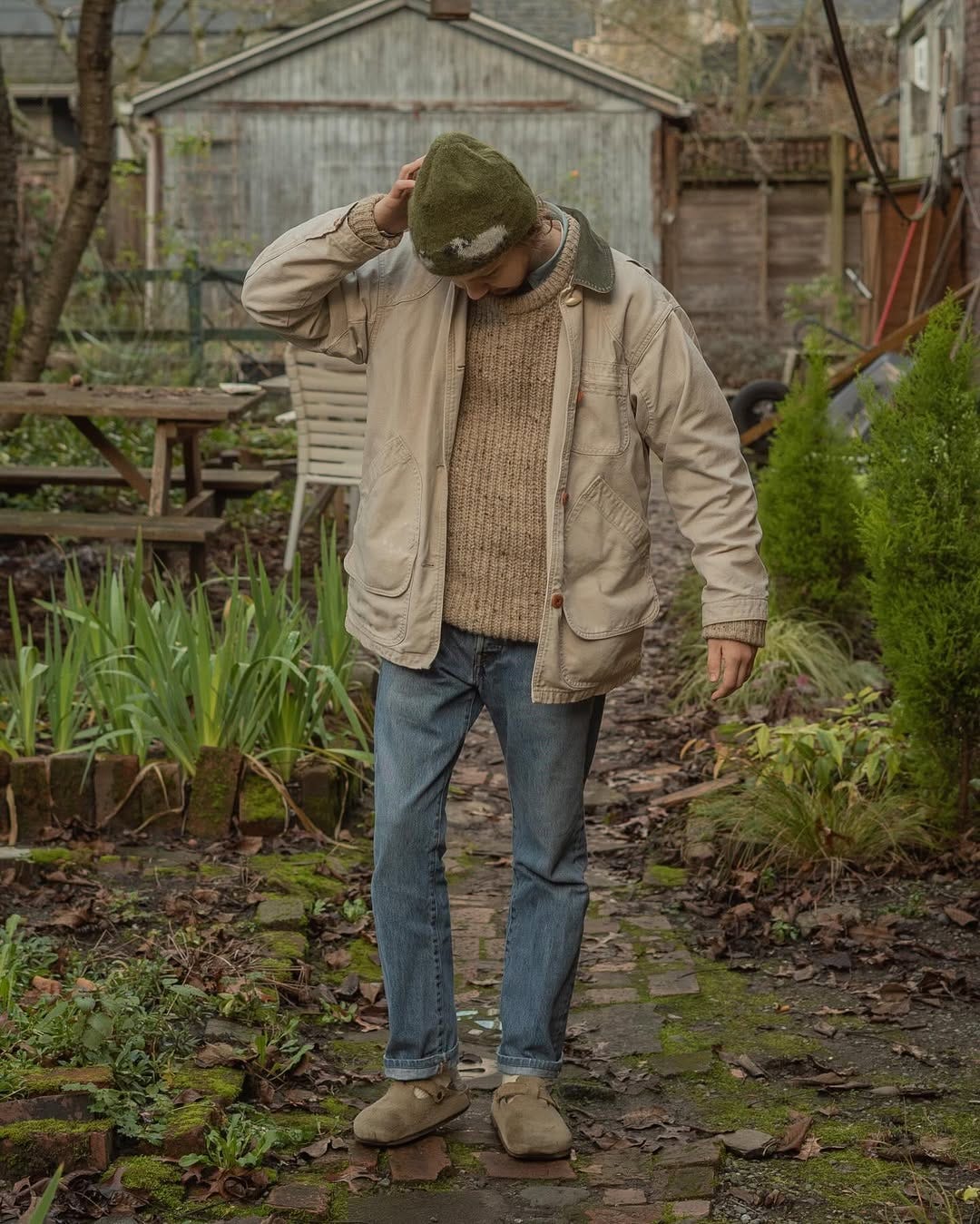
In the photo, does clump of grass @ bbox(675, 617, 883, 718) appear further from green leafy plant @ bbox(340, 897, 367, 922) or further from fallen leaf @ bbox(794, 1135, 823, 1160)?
fallen leaf @ bbox(794, 1135, 823, 1160)

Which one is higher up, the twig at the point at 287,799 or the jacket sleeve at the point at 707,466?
the jacket sleeve at the point at 707,466

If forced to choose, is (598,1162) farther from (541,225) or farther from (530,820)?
(541,225)

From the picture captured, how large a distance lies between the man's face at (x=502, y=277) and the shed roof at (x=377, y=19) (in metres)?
20.4

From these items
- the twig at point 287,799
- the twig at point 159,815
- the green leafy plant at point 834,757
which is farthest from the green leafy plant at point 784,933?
the twig at point 159,815

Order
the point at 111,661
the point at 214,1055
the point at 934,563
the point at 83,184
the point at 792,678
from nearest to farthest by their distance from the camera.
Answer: the point at 214,1055 < the point at 934,563 < the point at 111,661 < the point at 792,678 < the point at 83,184

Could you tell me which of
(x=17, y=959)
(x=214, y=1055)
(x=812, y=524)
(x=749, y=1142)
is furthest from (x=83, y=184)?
(x=749, y=1142)

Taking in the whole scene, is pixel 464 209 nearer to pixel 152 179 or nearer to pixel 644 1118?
pixel 644 1118

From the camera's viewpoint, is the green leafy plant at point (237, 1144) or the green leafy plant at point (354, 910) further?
the green leafy plant at point (354, 910)

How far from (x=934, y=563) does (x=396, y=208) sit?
2.23 metres

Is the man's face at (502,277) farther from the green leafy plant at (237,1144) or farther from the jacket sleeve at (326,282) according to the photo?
the green leafy plant at (237,1144)

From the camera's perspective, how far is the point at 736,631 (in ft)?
10.2

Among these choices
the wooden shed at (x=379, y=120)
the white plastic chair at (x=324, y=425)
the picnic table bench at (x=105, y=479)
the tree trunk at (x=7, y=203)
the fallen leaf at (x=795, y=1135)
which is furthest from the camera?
the wooden shed at (x=379, y=120)

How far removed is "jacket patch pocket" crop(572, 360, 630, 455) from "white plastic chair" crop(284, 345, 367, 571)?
199 inches

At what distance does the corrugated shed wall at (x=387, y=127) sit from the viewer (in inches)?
898
